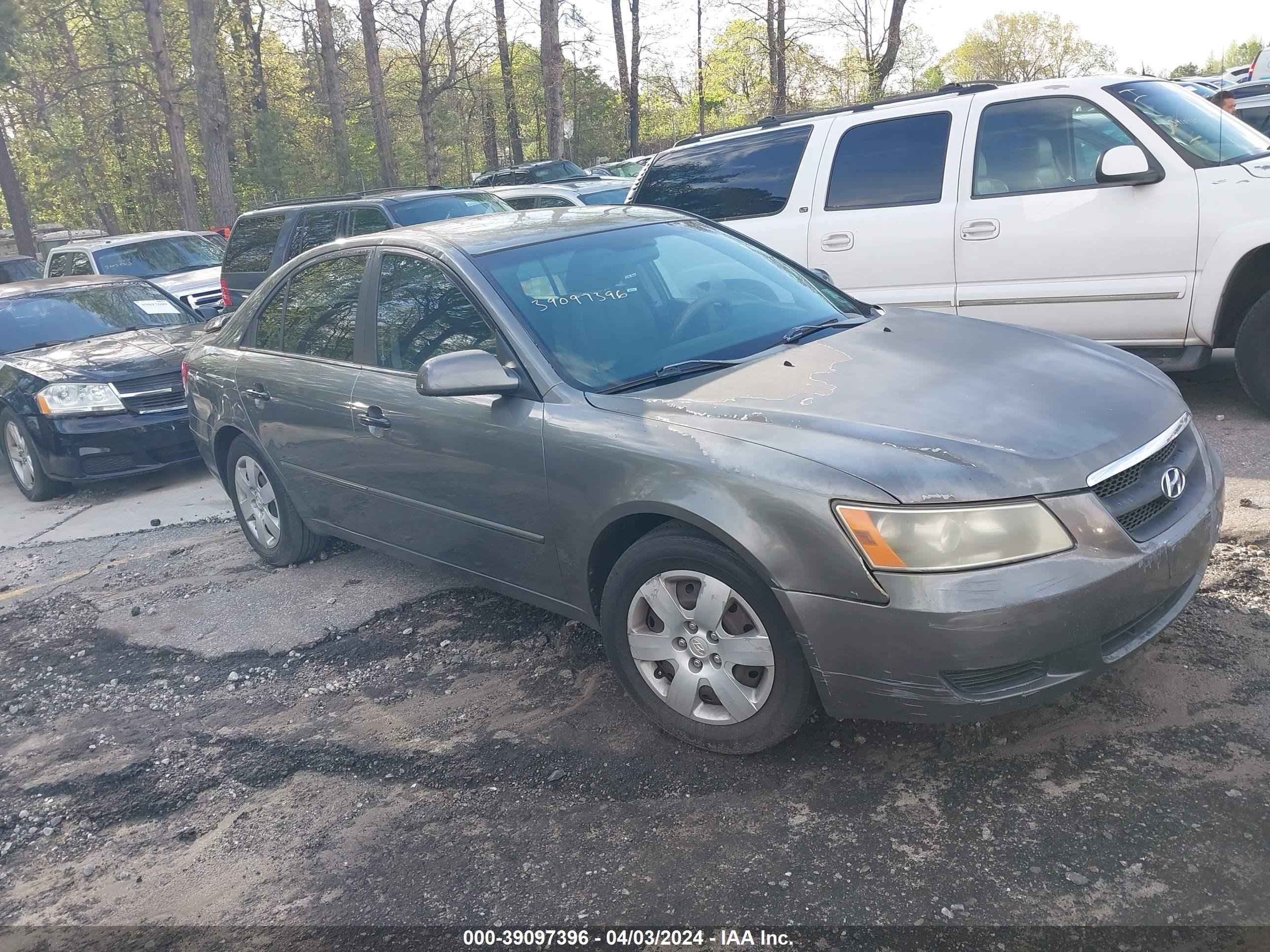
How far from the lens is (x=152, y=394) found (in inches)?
302

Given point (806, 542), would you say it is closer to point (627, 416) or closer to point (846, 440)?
point (846, 440)

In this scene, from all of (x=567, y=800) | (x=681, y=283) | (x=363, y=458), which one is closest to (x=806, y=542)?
(x=567, y=800)

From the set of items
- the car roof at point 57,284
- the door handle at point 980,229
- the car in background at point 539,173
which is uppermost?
the car in background at point 539,173

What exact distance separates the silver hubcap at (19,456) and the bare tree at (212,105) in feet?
46.7

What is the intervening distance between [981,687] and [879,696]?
270 millimetres

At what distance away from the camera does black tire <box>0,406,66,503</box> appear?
771 centimetres

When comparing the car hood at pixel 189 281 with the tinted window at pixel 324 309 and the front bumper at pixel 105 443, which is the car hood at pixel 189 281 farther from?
the tinted window at pixel 324 309

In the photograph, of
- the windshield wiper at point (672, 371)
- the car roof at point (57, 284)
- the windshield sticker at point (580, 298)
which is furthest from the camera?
the car roof at point (57, 284)

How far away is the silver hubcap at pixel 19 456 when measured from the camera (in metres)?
7.84

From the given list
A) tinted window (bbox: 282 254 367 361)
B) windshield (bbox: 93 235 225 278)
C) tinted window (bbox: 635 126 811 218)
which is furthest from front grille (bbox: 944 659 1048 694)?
windshield (bbox: 93 235 225 278)

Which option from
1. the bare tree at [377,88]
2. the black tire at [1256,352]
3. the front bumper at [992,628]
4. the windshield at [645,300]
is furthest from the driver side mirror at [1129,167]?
the bare tree at [377,88]

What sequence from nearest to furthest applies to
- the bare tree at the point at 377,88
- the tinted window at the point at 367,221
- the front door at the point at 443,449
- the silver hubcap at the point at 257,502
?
1. the front door at the point at 443,449
2. the silver hubcap at the point at 257,502
3. the tinted window at the point at 367,221
4. the bare tree at the point at 377,88

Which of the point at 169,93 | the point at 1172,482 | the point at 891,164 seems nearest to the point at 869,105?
the point at 891,164

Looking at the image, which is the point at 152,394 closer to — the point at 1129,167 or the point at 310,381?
the point at 310,381
